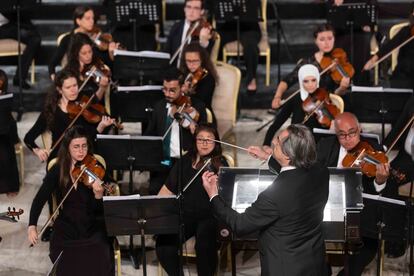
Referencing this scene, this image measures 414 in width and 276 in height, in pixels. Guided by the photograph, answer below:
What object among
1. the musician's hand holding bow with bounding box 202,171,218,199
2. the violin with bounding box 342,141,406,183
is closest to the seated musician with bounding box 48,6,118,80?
the violin with bounding box 342,141,406,183

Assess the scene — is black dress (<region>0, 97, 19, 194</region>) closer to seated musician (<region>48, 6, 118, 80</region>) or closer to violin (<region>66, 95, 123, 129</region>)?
violin (<region>66, 95, 123, 129</region>)

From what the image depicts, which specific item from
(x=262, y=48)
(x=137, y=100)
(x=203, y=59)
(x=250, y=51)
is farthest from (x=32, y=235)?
(x=262, y=48)

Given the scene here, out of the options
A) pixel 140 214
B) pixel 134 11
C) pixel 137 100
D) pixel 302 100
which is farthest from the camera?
pixel 134 11

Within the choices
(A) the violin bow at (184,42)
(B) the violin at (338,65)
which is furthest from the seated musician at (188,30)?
(B) the violin at (338,65)

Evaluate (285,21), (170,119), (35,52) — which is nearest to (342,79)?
(170,119)

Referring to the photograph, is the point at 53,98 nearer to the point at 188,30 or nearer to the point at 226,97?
the point at 226,97

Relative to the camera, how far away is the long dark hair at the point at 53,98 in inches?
276

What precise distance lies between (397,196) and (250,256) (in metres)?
1.05

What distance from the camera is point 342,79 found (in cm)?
759

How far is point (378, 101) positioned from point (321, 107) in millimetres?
407

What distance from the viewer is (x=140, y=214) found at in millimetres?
5633

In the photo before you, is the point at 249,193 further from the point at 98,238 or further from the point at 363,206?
the point at 98,238

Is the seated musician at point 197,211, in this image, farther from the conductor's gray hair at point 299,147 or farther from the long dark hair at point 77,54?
the long dark hair at point 77,54

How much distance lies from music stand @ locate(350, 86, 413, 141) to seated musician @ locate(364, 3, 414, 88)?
0.83m
